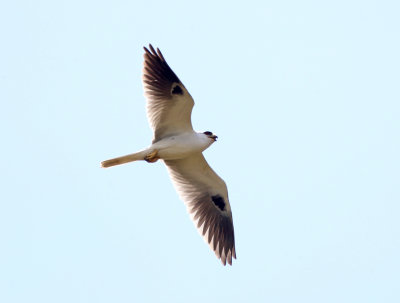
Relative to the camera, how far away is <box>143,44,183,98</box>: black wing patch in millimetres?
11938

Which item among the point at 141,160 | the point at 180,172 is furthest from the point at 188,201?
the point at 141,160

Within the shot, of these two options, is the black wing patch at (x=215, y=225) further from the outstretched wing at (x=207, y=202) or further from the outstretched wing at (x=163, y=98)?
the outstretched wing at (x=163, y=98)

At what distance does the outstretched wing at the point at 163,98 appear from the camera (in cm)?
1191

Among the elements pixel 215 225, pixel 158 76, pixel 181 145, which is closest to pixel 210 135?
pixel 181 145

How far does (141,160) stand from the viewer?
1203 cm

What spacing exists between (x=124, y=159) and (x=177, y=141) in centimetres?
91

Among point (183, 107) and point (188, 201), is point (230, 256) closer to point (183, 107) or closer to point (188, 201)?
point (188, 201)

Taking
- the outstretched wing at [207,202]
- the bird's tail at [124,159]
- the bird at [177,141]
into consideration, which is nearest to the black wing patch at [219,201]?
the outstretched wing at [207,202]

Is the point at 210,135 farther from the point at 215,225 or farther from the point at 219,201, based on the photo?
the point at 215,225

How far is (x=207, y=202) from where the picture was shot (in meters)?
13.0

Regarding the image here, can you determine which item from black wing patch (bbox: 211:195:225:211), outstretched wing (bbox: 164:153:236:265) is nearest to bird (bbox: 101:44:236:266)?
outstretched wing (bbox: 164:153:236:265)

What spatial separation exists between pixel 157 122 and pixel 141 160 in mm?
680

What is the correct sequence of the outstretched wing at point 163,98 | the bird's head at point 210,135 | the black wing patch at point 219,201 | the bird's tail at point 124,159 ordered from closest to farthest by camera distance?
the bird's tail at point 124,159
the outstretched wing at point 163,98
the bird's head at point 210,135
the black wing patch at point 219,201

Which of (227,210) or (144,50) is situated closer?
(144,50)
